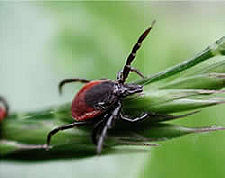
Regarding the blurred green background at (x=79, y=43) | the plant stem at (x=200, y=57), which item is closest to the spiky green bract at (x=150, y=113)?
the plant stem at (x=200, y=57)

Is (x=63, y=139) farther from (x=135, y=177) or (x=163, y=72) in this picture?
(x=135, y=177)

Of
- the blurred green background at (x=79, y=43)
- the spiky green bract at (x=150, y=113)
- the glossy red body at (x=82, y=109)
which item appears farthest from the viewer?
the blurred green background at (x=79, y=43)

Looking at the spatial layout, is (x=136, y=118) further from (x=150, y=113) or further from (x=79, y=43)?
(x=79, y=43)

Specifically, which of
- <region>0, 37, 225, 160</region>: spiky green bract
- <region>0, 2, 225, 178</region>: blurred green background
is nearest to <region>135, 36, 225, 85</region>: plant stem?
<region>0, 37, 225, 160</region>: spiky green bract

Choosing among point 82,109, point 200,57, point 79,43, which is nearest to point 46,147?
point 82,109

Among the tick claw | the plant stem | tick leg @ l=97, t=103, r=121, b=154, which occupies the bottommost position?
the tick claw

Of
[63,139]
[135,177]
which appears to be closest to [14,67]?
[135,177]

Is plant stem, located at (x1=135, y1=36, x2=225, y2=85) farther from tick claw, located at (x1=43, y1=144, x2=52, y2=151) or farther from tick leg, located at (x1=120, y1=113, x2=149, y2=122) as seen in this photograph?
tick claw, located at (x1=43, y1=144, x2=52, y2=151)

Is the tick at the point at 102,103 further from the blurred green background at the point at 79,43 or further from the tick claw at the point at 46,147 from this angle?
the blurred green background at the point at 79,43
